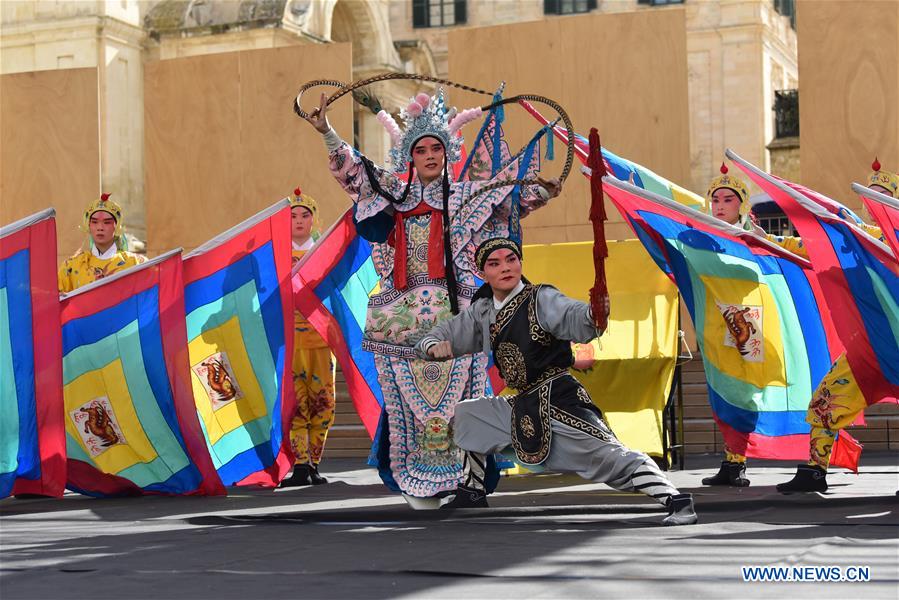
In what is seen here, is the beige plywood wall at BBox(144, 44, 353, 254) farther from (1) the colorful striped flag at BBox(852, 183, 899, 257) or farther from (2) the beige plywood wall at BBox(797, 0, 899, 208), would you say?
(1) the colorful striped flag at BBox(852, 183, 899, 257)

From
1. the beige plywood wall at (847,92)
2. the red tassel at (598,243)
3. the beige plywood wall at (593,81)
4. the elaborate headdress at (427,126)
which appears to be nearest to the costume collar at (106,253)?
the elaborate headdress at (427,126)

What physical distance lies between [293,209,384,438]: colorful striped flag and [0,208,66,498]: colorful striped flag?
1496 mm

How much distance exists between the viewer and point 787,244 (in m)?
8.36

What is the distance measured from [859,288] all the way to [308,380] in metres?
3.64

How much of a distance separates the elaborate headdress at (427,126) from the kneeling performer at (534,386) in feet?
3.77

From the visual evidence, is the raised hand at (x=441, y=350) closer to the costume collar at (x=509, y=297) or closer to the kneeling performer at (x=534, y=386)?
the kneeling performer at (x=534, y=386)

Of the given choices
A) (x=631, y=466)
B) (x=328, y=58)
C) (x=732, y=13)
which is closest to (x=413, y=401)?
(x=631, y=466)

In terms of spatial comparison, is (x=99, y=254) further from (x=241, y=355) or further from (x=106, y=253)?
(x=241, y=355)

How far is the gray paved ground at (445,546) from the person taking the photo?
473 centimetres

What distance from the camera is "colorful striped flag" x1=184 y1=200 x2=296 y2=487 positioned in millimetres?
8836

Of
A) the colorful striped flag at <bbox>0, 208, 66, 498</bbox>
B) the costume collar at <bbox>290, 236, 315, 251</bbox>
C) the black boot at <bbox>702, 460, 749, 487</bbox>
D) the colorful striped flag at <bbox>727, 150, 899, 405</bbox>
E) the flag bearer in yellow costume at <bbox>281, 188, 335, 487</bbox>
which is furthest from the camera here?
the costume collar at <bbox>290, 236, 315, 251</bbox>

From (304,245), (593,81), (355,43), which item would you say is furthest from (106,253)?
(355,43)

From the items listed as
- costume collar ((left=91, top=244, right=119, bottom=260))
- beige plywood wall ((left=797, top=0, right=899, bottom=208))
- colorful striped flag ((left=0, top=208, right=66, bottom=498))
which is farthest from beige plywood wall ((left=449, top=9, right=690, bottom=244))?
colorful striped flag ((left=0, top=208, right=66, bottom=498))

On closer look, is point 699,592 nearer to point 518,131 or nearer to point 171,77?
point 518,131
